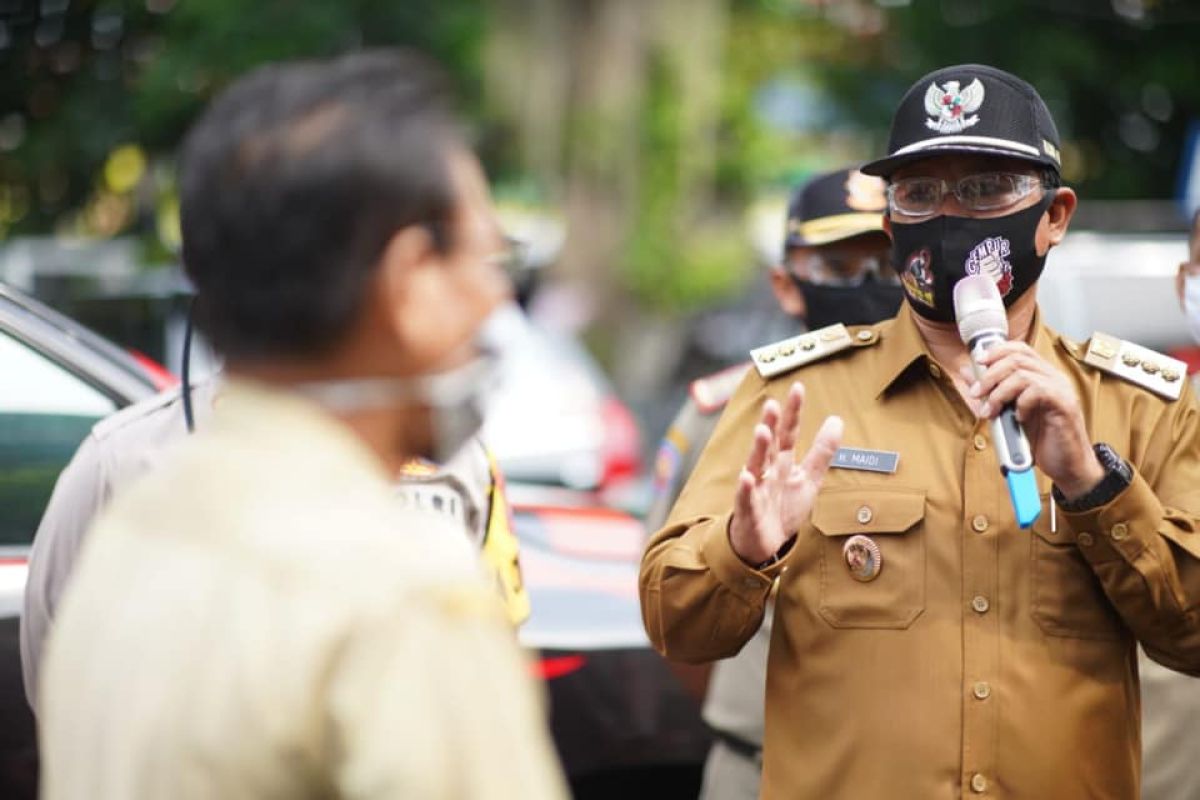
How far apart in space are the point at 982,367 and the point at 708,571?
0.52 m

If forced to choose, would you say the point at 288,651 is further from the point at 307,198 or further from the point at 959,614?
the point at 959,614

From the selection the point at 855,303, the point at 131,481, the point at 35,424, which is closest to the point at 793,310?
the point at 855,303

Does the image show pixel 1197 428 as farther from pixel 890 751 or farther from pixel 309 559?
pixel 309 559

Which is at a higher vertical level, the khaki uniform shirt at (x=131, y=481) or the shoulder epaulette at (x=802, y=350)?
the shoulder epaulette at (x=802, y=350)

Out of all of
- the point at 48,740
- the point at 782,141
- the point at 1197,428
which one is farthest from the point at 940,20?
the point at 48,740

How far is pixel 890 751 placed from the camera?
264 cm

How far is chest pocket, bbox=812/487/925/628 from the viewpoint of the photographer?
267 centimetres

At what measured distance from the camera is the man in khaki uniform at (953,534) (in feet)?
8.39

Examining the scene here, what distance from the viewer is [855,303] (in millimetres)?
3984

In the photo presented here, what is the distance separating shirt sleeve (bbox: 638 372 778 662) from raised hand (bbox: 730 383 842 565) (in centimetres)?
7

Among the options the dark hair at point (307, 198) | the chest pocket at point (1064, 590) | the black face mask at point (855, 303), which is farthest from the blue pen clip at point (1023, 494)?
the black face mask at point (855, 303)

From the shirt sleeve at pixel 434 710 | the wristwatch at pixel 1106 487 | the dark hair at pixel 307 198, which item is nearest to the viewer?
the shirt sleeve at pixel 434 710

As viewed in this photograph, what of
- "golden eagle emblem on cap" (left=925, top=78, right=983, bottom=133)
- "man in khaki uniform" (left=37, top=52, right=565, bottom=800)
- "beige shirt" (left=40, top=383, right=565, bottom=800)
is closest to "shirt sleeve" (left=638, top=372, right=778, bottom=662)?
"golden eagle emblem on cap" (left=925, top=78, right=983, bottom=133)

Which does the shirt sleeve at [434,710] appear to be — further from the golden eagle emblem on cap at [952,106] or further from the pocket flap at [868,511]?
the golden eagle emblem on cap at [952,106]
